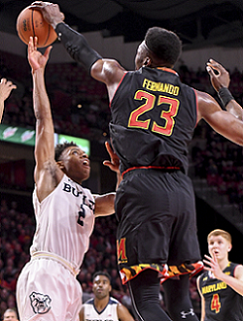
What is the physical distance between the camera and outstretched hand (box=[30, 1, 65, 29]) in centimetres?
308

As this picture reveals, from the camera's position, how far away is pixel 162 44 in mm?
2525

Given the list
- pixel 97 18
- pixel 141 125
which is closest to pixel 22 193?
pixel 97 18

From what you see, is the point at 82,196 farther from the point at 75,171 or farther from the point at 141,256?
the point at 141,256

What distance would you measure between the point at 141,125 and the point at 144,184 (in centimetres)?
32

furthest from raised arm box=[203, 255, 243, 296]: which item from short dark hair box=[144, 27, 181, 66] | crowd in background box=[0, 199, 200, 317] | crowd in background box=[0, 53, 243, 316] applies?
crowd in background box=[0, 199, 200, 317]

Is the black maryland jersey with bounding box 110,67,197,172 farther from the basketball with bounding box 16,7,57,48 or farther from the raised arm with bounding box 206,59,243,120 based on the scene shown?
the basketball with bounding box 16,7,57,48

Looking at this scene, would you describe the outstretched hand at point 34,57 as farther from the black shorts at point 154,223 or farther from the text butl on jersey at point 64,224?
the black shorts at point 154,223

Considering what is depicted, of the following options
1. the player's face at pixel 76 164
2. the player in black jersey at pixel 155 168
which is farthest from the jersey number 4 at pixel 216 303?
the player in black jersey at pixel 155 168

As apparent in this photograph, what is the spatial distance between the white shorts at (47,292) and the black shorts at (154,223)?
1163 millimetres

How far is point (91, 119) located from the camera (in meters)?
7.00

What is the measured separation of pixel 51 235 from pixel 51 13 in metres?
1.61

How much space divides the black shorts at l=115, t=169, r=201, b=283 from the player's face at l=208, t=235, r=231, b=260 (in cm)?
241

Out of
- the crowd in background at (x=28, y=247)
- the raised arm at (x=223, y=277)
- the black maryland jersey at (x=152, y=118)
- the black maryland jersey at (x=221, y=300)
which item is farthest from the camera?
the crowd in background at (x=28, y=247)

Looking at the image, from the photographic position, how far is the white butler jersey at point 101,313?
17.7 feet
